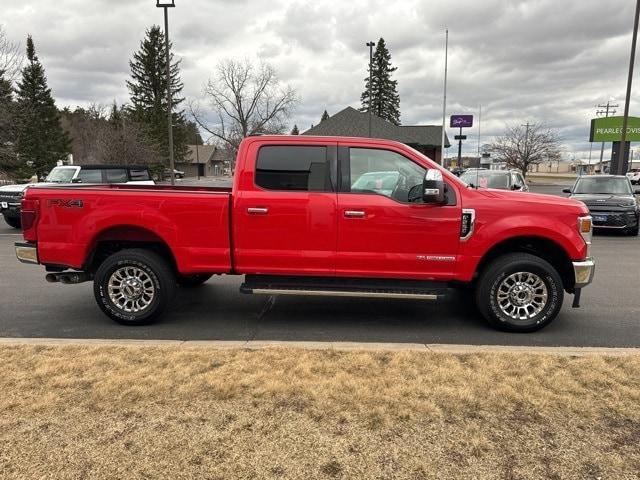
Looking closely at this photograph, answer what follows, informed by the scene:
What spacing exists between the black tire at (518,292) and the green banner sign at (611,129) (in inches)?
1597

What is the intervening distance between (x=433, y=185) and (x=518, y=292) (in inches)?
60.0

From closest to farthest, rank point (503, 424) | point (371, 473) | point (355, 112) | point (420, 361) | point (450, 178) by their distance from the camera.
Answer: point (371, 473)
point (503, 424)
point (420, 361)
point (450, 178)
point (355, 112)

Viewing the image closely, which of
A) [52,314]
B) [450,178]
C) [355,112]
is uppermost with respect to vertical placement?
[355,112]

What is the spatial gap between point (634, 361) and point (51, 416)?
14.4 feet

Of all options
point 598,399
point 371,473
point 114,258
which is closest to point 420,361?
point 598,399

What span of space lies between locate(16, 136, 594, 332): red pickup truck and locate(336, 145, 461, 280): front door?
0.4 inches

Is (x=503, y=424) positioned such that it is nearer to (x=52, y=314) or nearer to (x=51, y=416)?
(x=51, y=416)

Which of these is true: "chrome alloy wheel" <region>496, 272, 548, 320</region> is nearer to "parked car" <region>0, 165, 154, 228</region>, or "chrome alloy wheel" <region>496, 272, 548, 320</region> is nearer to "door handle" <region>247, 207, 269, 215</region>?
"door handle" <region>247, 207, 269, 215</region>

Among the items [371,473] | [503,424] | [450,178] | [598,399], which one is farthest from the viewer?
[450,178]

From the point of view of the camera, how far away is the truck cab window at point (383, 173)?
5.16 metres

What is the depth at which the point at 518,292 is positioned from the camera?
5148 mm

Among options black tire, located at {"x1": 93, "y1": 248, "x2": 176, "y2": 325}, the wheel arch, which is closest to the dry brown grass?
black tire, located at {"x1": 93, "y1": 248, "x2": 176, "y2": 325}

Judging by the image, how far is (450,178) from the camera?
5.09m

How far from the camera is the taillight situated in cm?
529
